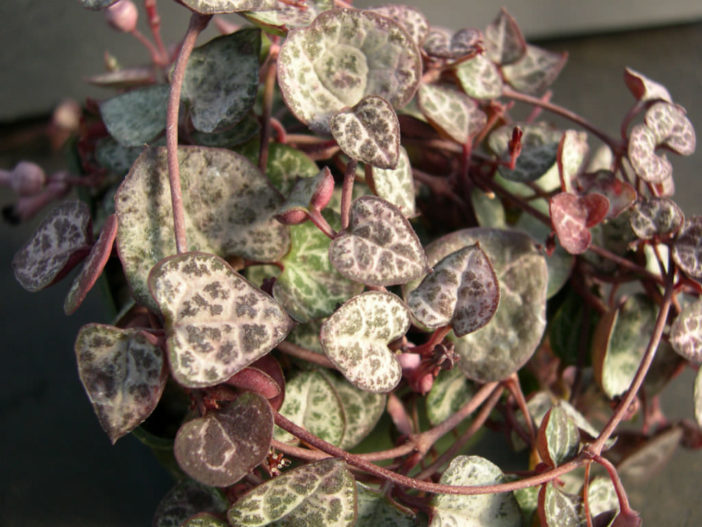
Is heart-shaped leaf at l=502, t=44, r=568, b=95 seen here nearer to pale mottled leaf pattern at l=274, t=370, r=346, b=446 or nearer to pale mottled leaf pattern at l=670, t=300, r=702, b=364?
pale mottled leaf pattern at l=670, t=300, r=702, b=364

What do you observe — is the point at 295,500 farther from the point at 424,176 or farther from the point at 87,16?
the point at 87,16

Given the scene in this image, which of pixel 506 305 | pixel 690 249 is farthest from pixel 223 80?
pixel 690 249

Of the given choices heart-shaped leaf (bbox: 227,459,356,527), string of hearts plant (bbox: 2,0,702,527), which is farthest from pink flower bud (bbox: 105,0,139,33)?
heart-shaped leaf (bbox: 227,459,356,527)

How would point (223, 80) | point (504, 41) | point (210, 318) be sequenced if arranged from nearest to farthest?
1. point (210, 318)
2. point (223, 80)
3. point (504, 41)

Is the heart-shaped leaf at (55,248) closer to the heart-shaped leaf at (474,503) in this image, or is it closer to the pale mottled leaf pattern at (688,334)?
the heart-shaped leaf at (474,503)

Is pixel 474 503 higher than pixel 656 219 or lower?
lower

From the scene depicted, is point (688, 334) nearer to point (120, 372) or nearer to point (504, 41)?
point (504, 41)
